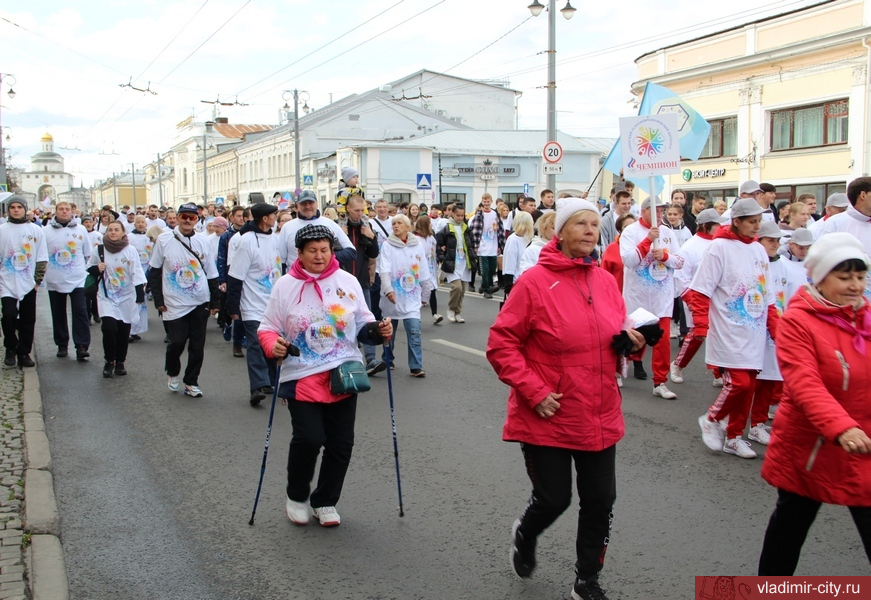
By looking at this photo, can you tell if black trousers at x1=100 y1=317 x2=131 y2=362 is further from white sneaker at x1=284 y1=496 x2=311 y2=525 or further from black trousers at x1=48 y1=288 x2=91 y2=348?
white sneaker at x1=284 y1=496 x2=311 y2=525

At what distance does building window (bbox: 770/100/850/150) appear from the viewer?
93.0 feet

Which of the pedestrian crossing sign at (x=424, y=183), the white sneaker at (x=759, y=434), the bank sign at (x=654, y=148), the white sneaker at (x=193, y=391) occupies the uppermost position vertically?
the pedestrian crossing sign at (x=424, y=183)

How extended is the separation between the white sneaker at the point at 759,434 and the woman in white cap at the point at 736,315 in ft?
0.90

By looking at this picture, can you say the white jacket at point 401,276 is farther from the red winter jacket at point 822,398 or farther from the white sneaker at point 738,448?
the red winter jacket at point 822,398

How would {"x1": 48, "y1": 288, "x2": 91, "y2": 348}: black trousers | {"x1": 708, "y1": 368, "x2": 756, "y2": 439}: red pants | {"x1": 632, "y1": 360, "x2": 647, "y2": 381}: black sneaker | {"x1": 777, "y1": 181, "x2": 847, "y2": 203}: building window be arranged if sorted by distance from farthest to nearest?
{"x1": 777, "y1": 181, "x2": 847, "y2": 203}: building window, {"x1": 48, "y1": 288, "x2": 91, "y2": 348}: black trousers, {"x1": 632, "y1": 360, "x2": 647, "y2": 381}: black sneaker, {"x1": 708, "y1": 368, "x2": 756, "y2": 439}: red pants

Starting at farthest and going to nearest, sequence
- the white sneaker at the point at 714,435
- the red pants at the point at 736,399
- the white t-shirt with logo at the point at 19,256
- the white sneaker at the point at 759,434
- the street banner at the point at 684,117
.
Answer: the street banner at the point at 684,117 < the white t-shirt with logo at the point at 19,256 < the white sneaker at the point at 759,434 < the white sneaker at the point at 714,435 < the red pants at the point at 736,399

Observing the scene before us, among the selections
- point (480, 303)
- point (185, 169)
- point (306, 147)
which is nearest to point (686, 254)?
point (480, 303)

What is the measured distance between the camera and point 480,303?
56.2 ft

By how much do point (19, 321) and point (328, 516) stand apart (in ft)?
22.8

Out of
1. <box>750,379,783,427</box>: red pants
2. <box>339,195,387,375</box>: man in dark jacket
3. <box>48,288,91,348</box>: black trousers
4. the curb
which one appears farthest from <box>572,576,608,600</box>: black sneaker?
<box>48,288,91,348</box>: black trousers

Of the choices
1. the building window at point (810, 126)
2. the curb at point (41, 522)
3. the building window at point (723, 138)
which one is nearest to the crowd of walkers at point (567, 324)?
the curb at point (41, 522)

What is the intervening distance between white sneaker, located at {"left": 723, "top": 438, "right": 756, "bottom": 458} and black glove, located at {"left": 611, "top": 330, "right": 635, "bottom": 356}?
9.70 feet

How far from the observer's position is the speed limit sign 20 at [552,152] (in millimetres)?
20688

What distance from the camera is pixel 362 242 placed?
980 cm
